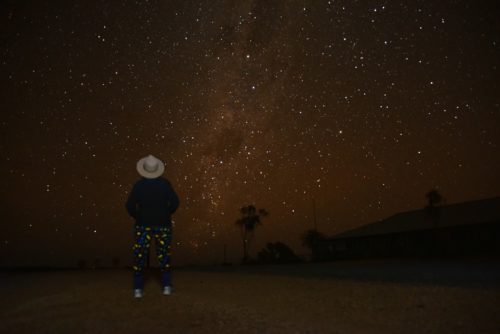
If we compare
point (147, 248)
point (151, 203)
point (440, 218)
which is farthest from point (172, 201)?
point (440, 218)

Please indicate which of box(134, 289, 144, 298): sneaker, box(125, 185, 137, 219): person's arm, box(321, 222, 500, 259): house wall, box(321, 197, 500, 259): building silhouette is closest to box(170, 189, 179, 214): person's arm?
box(125, 185, 137, 219): person's arm

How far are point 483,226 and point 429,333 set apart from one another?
37364 mm

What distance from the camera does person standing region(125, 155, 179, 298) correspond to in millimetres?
6129

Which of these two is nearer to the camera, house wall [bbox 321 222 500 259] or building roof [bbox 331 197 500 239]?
house wall [bbox 321 222 500 259]

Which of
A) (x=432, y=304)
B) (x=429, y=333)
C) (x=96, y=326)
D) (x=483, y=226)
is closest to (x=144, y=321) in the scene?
(x=96, y=326)

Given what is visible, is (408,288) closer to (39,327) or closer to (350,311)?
(350,311)

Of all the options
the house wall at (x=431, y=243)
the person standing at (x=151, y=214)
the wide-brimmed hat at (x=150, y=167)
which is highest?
the wide-brimmed hat at (x=150, y=167)

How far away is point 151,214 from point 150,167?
737 millimetres

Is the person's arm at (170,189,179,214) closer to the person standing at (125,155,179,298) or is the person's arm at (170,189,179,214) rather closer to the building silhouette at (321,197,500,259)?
the person standing at (125,155,179,298)

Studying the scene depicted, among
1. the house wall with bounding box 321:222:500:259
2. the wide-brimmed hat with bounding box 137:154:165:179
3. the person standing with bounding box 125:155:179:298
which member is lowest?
the house wall with bounding box 321:222:500:259

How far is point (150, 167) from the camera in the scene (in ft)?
20.7

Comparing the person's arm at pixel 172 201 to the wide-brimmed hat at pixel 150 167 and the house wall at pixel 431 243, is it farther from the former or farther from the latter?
the house wall at pixel 431 243

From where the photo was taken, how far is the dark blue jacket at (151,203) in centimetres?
618

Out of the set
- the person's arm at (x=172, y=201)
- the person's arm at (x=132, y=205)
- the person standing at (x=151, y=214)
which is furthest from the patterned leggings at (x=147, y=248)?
the person's arm at (x=172, y=201)
